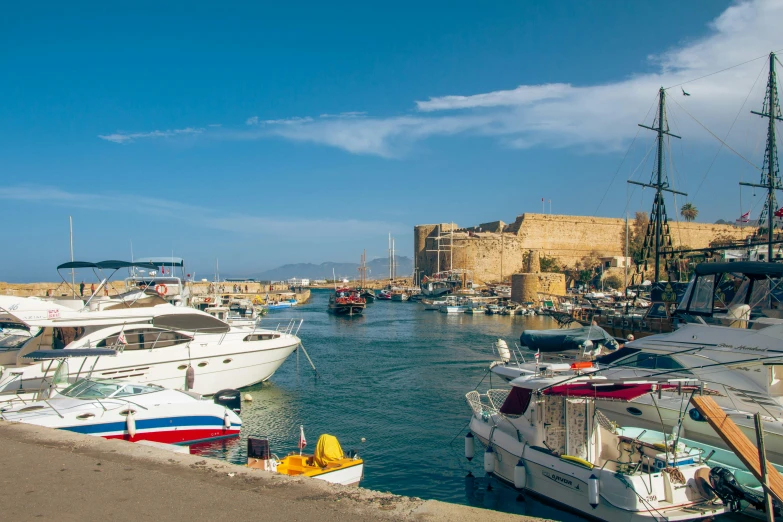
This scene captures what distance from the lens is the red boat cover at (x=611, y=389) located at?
7.30 meters

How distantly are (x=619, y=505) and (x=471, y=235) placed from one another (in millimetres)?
51768

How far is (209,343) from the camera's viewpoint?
13805 millimetres

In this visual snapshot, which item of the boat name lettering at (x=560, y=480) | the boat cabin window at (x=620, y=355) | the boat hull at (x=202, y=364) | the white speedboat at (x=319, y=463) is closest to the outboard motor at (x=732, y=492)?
the boat name lettering at (x=560, y=480)

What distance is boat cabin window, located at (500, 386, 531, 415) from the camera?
27.4 ft

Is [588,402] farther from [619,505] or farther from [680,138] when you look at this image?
[680,138]

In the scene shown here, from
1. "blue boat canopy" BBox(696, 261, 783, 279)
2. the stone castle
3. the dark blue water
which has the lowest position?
the dark blue water

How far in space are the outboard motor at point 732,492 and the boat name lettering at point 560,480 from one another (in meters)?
1.49

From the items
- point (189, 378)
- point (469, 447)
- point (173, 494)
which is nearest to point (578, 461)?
point (469, 447)

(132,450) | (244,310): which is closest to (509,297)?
(244,310)

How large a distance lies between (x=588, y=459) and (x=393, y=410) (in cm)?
649

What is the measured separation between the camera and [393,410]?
1347cm

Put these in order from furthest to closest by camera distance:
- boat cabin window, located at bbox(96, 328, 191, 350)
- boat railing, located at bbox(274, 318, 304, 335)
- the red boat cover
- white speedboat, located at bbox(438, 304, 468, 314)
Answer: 1. white speedboat, located at bbox(438, 304, 468, 314)
2. boat railing, located at bbox(274, 318, 304, 335)
3. boat cabin window, located at bbox(96, 328, 191, 350)
4. the red boat cover

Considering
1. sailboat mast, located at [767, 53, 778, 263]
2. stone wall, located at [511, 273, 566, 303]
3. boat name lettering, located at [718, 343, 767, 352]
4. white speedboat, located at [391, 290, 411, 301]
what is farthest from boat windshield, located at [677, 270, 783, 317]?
white speedboat, located at [391, 290, 411, 301]

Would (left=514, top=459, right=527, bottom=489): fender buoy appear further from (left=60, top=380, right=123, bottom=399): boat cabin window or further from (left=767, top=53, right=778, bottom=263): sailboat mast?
(left=767, top=53, right=778, bottom=263): sailboat mast
